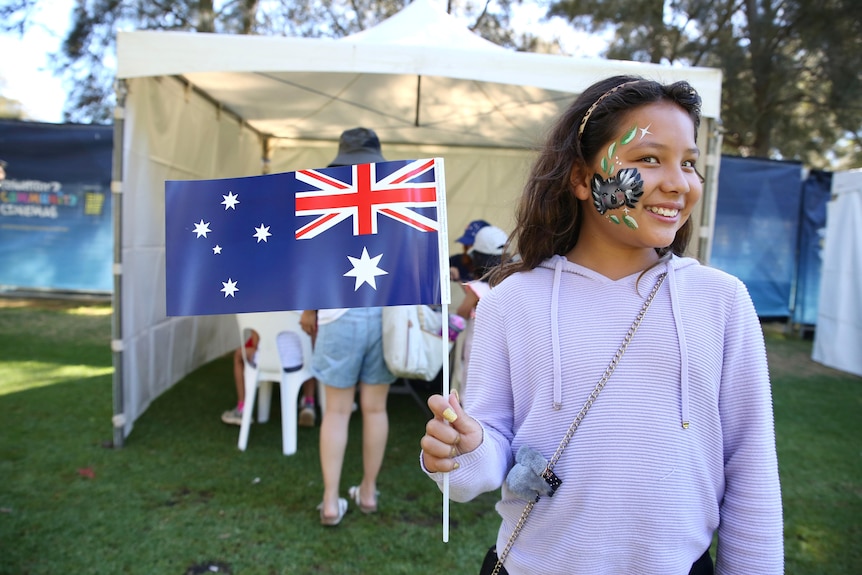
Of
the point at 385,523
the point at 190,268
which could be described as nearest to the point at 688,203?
the point at 190,268

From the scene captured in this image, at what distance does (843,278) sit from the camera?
695 cm

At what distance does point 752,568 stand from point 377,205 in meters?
1.04

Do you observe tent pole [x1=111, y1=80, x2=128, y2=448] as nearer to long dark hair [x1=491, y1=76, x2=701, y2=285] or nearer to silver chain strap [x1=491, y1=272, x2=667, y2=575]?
long dark hair [x1=491, y1=76, x2=701, y2=285]

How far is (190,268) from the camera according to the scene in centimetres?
148

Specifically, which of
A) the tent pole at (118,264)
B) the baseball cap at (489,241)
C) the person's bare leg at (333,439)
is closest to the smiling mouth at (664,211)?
the person's bare leg at (333,439)

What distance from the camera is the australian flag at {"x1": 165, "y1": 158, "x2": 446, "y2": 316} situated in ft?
4.53

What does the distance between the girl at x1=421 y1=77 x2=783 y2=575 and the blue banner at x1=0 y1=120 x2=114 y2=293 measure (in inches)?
367

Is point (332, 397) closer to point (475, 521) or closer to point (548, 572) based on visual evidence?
point (475, 521)

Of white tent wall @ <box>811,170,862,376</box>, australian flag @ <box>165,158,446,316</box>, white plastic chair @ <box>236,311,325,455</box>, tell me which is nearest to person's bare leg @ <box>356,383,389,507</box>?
white plastic chair @ <box>236,311,325,455</box>

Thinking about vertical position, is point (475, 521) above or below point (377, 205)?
below

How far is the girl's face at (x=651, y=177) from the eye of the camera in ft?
3.91

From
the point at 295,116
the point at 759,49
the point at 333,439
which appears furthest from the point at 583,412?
the point at 759,49

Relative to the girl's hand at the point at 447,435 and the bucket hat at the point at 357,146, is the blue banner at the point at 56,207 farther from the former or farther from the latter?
the girl's hand at the point at 447,435

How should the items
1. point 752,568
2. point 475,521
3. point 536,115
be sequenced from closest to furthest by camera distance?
point 752,568
point 475,521
point 536,115
